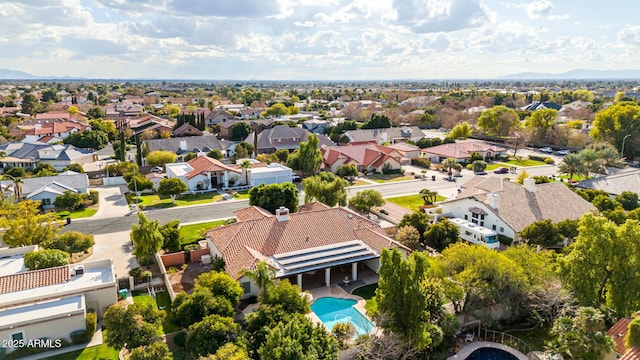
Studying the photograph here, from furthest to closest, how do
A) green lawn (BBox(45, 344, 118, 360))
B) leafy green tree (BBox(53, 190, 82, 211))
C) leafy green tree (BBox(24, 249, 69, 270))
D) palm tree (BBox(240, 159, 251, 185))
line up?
palm tree (BBox(240, 159, 251, 185)) → leafy green tree (BBox(53, 190, 82, 211)) → leafy green tree (BBox(24, 249, 69, 270)) → green lawn (BBox(45, 344, 118, 360))

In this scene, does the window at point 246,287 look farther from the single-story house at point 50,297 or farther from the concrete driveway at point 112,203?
the concrete driveway at point 112,203

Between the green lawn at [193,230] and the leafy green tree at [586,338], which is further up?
the leafy green tree at [586,338]

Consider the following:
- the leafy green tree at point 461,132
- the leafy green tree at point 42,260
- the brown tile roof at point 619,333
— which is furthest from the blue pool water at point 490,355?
the leafy green tree at point 461,132

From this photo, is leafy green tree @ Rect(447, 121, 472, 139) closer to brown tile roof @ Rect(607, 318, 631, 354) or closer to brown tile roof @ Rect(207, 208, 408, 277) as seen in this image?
brown tile roof @ Rect(207, 208, 408, 277)

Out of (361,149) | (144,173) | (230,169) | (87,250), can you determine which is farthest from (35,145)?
(361,149)

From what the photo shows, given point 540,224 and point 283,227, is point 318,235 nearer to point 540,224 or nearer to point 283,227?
point 283,227

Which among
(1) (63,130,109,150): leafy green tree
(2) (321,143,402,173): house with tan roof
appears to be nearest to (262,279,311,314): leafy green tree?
(2) (321,143,402,173): house with tan roof
